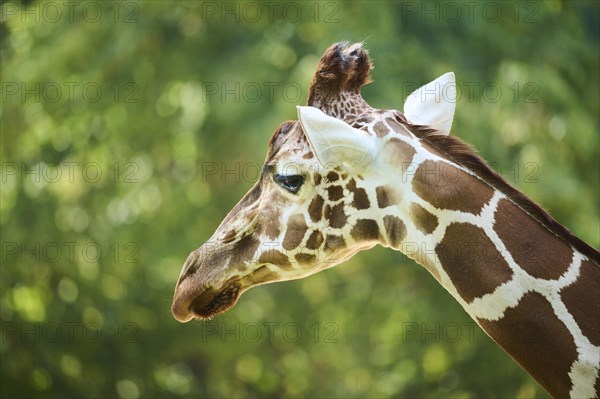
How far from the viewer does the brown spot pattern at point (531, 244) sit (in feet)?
10.9

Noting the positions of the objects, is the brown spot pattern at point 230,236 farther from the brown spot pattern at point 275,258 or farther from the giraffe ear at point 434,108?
the giraffe ear at point 434,108

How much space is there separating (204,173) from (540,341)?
30.2 feet

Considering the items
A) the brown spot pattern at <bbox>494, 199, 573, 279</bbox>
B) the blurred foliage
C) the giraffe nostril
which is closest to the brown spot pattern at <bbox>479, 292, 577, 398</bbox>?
the brown spot pattern at <bbox>494, 199, 573, 279</bbox>

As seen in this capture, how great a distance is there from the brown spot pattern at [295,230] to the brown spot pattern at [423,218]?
0.44 m

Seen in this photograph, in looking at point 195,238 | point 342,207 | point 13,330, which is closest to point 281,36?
point 195,238

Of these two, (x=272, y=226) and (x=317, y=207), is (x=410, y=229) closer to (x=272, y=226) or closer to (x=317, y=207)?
(x=317, y=207)

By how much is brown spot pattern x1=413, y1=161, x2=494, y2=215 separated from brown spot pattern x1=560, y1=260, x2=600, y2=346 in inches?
17.1

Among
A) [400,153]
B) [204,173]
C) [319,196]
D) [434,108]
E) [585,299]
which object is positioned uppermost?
[434,108]

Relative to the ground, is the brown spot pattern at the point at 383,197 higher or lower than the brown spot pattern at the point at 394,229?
higher

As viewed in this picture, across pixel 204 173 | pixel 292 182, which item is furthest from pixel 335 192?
pixel 204 173

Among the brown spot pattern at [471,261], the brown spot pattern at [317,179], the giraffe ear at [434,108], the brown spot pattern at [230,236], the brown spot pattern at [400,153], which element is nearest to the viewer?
the brown spot pattern at [471,261]

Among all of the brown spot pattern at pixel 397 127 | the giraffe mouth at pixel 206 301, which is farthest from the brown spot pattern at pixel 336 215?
the giraffe mouth at pixel 206 301

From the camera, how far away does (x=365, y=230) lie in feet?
11.8

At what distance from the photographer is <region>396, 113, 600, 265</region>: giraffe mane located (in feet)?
11.0
